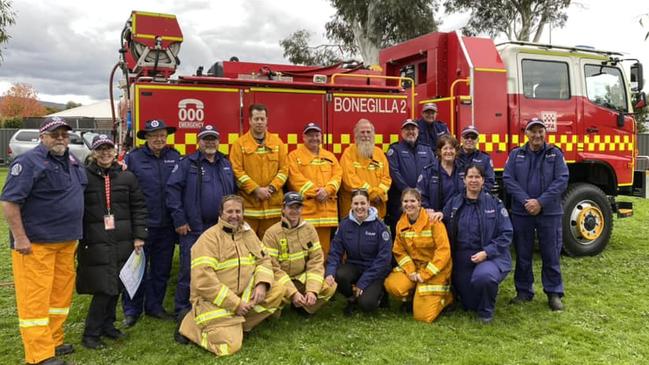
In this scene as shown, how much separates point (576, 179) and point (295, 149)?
13.7 feet

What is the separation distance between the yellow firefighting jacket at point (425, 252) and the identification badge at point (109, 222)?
8.22 ft

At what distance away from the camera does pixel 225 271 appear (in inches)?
163

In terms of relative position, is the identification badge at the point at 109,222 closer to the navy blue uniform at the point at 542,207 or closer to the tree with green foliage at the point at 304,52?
the navy blue uniform at the point at 542,207

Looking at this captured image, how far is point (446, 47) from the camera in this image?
6.82 m

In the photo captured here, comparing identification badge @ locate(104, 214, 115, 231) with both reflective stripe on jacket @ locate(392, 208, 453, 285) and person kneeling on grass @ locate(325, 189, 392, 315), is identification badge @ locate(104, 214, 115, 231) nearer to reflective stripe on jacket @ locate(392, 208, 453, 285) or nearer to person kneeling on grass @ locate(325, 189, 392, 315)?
person kneeling on grass @ locate(325, 189, 392, 315)

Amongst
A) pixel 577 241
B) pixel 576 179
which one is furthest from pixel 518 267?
pixel 576 179

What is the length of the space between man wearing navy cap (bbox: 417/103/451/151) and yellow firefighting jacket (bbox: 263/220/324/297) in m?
2.02

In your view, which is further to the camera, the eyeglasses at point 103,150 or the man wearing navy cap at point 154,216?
the man wearing navy cap at point 154,216

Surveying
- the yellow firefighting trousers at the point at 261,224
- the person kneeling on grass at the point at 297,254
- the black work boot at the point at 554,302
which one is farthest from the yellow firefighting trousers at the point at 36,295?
the black work boot at the point at 554,302

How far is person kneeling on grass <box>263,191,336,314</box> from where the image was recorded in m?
4.54

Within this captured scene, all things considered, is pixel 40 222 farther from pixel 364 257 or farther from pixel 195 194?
pixel 364 257

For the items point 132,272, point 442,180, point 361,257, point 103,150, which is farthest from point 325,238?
point 103,150

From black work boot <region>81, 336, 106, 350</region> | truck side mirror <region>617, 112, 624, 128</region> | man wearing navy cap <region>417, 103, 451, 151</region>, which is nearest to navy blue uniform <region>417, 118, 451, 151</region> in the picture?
man wearing navy cap <region>417, 103, 451, 151</region>

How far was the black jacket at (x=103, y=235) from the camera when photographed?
4008 millimetres
